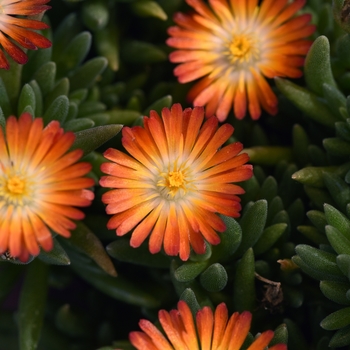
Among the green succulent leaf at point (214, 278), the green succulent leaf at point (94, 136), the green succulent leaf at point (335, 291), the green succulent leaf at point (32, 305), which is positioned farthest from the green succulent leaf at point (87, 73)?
the green succulent leaf at point (335, 291)

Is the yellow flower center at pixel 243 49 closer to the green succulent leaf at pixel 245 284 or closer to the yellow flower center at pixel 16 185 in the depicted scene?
the green succulent leaf at pixel 245 284

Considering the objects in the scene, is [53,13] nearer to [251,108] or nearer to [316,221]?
[251,108]

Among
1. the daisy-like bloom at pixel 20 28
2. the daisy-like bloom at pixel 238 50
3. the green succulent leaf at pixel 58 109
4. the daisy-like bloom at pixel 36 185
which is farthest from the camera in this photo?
the daisy-like bloom at pixel 238 50

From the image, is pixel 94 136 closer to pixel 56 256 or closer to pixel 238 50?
pixel 56 256

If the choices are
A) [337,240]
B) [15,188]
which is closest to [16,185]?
[15,188]

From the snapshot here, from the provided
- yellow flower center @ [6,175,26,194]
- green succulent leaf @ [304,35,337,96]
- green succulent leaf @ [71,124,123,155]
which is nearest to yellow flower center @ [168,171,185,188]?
green succulent leaf @ [71,124,123,155]
